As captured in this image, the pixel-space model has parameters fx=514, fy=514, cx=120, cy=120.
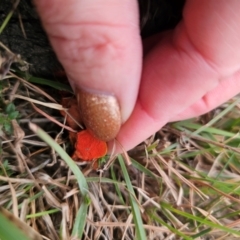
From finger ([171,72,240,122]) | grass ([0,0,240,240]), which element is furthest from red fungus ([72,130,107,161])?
finger ([171,72,240,122])

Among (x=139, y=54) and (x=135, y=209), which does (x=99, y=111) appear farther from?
(x=135, y=209)

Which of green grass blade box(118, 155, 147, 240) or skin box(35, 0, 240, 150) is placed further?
green grass blade box(118, 155, 147, 240)

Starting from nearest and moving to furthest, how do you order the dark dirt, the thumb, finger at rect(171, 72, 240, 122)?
1. the thumb
2. the dark dirt
3. finger at rect(171, 72, 240, 122)

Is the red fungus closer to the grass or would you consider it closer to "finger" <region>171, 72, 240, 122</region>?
the grass

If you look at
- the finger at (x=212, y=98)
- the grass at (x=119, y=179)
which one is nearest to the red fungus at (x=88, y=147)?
the grass at (x=119, y=179)

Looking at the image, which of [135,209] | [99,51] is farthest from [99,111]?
[135,209]

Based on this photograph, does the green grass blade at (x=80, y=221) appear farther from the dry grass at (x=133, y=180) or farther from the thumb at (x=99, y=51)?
the thumb at (x=99, y=51)
